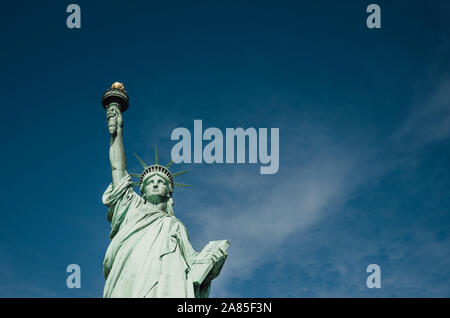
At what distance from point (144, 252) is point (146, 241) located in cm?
42

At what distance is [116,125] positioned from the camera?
20.6 m

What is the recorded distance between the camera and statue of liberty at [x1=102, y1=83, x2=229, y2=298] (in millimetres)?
18125

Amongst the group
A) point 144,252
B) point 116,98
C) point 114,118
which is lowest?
point 144,252

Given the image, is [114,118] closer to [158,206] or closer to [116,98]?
[116,98]

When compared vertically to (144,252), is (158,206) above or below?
above

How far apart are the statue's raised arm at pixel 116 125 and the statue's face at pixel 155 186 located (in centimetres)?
95

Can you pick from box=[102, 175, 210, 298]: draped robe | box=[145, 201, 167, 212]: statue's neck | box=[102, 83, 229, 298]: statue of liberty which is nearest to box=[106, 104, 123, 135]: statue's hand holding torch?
box=[102, 83, 229, 298]: statue of liberty

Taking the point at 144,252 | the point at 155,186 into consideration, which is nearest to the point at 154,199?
the point at 155,186

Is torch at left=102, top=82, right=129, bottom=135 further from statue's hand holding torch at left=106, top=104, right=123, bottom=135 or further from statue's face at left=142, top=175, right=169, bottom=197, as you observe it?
statue's face at left=142, top=175, right=169, bottom=197

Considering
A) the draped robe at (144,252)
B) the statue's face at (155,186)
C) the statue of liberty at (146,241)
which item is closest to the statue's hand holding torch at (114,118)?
the statue of liberty at (146,241)

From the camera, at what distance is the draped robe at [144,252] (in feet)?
59.1

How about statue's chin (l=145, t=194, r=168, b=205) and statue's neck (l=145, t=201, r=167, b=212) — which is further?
statue's chin (l=145, t=194, r=168, b=205)
